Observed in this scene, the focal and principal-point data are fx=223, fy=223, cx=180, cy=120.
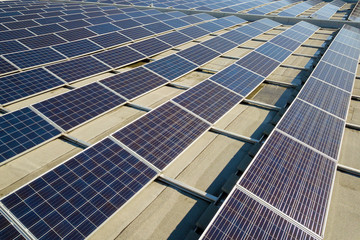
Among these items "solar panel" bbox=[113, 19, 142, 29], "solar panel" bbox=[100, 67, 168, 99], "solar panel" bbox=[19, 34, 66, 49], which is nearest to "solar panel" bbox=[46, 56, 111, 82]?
"solar panel" bbox=[100, 67, 168, 99]

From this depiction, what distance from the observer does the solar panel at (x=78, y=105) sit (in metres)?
12.5

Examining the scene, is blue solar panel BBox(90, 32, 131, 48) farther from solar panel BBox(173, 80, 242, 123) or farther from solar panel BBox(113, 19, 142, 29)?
solar panel BBox(173, 80, 242, 123)

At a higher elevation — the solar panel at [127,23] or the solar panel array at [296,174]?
the solar panel at [127,23]

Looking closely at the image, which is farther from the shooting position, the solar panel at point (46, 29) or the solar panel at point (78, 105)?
the solar panel at point (46, 29)

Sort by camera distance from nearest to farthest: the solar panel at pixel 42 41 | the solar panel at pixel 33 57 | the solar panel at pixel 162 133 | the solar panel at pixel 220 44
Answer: the solar panel at pixel 162 133
the solar panel at pixel 33 57
the solar panel at pixel 42 41
the solar panel at pixel 220 44

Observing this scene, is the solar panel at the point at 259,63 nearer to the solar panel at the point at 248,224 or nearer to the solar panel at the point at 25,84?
the solar panel at the point at 248,224

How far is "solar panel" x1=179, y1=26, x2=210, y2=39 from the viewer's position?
29034 millimetres

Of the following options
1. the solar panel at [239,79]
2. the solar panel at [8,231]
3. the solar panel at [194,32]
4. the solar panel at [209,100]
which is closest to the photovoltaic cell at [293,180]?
the solar panel at [209,100]

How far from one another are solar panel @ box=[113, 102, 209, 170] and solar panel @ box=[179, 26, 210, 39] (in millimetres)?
18572

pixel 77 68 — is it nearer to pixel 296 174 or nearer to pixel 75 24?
pixel 296 174

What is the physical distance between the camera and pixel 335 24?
120 feet

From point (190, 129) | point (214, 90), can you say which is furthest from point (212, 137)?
point (214, 90)

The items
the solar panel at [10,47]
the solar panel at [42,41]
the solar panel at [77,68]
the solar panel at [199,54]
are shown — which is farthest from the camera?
the solar panel at [42,41]

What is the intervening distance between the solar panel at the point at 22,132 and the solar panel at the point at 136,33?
18.4 metres
